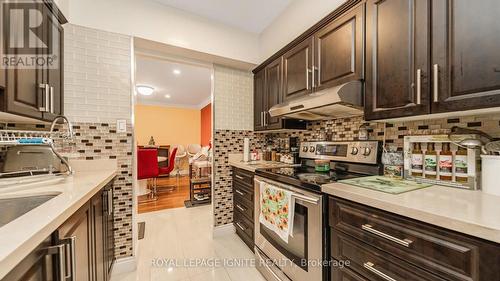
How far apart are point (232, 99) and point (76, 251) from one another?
2.01m

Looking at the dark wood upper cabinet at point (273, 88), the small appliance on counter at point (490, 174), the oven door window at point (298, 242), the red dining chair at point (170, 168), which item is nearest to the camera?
the small appliance on counter at point (490, 174)

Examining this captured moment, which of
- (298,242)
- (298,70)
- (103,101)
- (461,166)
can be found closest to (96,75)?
(103,101)

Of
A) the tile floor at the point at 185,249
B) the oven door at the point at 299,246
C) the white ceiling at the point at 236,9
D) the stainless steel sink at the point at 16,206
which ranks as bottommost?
the tile floor at the point at 185,249

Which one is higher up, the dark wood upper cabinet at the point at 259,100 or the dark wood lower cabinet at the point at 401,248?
the dark wood upper cabinet at the point at 259,100

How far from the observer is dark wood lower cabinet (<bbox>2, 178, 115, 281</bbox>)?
57 centimetres

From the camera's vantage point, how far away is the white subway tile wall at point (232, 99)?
2.40 metres

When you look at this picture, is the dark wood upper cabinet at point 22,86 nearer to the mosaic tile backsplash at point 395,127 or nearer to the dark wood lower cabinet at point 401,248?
the dark wood lower cabinet at point 401,248

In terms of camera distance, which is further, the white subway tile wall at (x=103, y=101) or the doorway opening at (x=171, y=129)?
the doorway opening at (x=171, y=129)

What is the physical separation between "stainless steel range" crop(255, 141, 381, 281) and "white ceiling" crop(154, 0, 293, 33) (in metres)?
1.51

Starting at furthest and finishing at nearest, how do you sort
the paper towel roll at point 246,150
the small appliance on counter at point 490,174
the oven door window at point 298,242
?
1. the paper towel roll at point 246,150
2. the oven door window at point 298,242
3. the small appliance on counter at point 490,174

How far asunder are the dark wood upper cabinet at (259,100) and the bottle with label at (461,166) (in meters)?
1.62

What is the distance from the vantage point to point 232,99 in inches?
98.0

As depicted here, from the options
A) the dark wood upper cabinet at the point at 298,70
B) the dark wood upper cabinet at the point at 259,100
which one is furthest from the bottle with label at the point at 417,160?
the dark wood upper cabinet at the point at 259,100

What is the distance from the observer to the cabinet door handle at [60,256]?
650 mm
